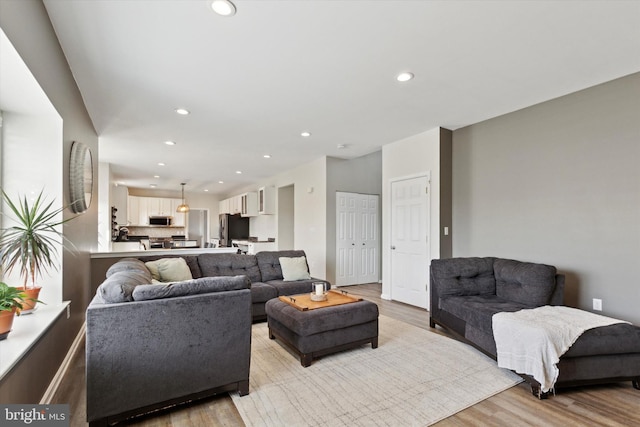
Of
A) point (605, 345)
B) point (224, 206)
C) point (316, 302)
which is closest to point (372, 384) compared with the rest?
point (316, 302)

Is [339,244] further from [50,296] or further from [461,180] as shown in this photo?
[50,296]

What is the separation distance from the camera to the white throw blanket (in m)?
2.16

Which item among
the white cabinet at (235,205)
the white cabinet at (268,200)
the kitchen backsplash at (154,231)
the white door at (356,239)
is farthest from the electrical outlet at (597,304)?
the kitchen backsplash at (154,231)

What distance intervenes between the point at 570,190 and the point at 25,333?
4.78 meters

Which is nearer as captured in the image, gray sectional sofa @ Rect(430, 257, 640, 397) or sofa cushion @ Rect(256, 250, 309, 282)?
gray sectional sofa @ Rect(430, 257, 640, 397)

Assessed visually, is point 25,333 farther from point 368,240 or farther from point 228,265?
point 368,240

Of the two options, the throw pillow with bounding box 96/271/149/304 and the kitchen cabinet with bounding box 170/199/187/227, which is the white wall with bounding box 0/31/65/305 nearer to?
the throw pillow with bounding box 96/271/149/304

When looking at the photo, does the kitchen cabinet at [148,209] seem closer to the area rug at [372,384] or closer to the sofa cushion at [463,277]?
the area rug at [372,384]

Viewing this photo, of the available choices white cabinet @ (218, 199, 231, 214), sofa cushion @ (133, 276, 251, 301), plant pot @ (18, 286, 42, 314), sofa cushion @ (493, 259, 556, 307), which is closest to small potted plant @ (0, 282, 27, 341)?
plant pot @ (18, 286, 42, 314)

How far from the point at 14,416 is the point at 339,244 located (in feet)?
16.3

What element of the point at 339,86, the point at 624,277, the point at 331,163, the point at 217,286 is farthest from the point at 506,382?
the point at 331,163

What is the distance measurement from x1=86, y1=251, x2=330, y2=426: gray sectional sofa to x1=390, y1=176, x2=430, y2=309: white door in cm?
311

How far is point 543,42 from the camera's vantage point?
2314mm

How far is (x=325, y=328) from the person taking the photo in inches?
108
